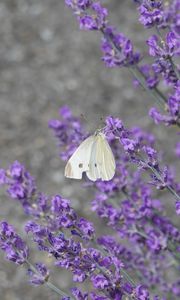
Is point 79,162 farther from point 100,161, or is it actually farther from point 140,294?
point 140,294

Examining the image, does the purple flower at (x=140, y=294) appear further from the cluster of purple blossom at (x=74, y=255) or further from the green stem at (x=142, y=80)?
the green stem at (x=142, y=80)

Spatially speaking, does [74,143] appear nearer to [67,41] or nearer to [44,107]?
[44,107]

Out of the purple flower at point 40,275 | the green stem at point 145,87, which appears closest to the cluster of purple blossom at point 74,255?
the purple flower at point 40,275

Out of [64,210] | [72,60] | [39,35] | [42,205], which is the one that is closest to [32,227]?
[64,210]

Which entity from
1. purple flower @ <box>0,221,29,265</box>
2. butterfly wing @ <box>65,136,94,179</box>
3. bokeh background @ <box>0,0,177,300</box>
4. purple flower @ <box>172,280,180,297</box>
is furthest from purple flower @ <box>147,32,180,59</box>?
bokeh background @ <box>0,0,177,300</box>

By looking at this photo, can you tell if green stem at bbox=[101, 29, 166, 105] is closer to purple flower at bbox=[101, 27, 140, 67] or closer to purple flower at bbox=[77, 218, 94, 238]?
purple flower at bbox=[101, 27, 140, 67]

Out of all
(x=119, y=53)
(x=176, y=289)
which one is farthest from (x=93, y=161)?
(x=176, y=289)
